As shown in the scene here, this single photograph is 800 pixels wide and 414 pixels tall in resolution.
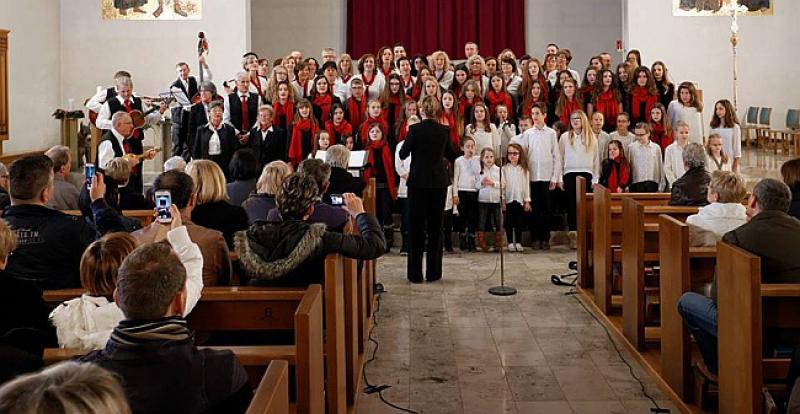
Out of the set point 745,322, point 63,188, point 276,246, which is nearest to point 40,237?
point 276,246

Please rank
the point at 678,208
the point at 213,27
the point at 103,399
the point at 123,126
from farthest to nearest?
the point at 213,27, the point at 123,126, the point at 678,208, the point at 103,399

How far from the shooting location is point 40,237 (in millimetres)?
4039

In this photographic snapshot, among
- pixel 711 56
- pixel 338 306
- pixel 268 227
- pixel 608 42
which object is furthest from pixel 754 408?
pixel 608 42

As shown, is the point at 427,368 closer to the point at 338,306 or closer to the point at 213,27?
the point at 338,306

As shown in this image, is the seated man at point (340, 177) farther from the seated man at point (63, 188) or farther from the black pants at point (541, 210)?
the black pants at point (541, 210)

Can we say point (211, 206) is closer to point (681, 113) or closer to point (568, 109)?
point (568, 109)

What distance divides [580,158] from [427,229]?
2.52 metres

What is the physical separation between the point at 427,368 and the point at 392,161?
473cm

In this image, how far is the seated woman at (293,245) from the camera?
406 centimetres

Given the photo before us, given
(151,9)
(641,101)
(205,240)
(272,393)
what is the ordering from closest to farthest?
(272,393) < (205,240) < (641,101) < (151,9)

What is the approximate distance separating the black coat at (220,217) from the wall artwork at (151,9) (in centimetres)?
1132

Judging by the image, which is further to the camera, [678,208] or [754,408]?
[678,208]

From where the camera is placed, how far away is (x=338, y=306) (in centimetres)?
403

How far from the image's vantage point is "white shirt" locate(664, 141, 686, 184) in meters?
9.66
